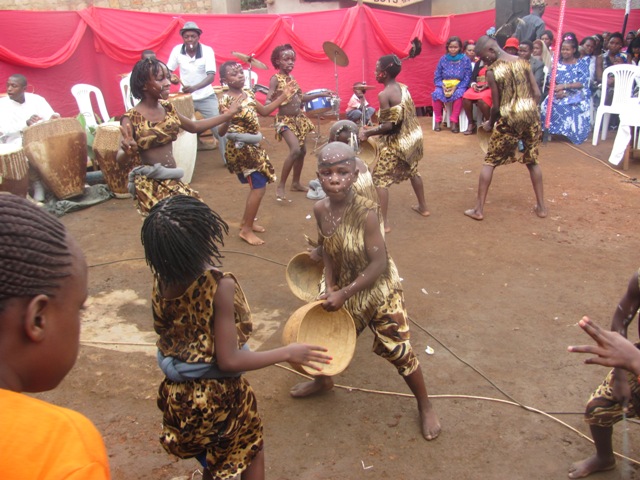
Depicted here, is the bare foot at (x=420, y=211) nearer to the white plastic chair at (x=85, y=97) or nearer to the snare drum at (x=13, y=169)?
the snare drum at (x=13, y=169)

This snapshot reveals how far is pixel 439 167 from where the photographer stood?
29.7 ft

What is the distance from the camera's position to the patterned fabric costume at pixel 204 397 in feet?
7.23

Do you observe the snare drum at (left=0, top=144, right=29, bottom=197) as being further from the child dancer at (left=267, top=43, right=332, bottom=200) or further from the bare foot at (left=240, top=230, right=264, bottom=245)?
the child dancer at (left=267, top=43, right=332, bottom=200)

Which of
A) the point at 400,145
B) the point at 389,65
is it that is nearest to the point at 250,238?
the point at 400,145

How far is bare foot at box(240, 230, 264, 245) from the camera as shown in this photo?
6.16 m

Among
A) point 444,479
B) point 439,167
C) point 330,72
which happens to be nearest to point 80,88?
point 330,72

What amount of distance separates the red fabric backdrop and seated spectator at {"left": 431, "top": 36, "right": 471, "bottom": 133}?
1148 millimetres

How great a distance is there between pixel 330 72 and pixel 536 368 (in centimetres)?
989

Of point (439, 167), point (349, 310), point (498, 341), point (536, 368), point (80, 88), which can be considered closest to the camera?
point (349, 310)

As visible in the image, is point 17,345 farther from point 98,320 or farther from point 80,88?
point 80,88

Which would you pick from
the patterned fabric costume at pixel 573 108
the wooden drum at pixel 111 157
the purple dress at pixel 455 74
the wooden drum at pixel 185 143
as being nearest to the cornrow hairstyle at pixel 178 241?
the wooden drum at pixel 111 157

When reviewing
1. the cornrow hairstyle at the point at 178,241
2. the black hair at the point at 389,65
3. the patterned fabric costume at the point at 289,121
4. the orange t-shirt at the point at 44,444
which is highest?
the black hair at the point at 389,65

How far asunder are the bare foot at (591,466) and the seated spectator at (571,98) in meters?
8.45

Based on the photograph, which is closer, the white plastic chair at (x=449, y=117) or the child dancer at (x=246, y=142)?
the child dancer at (x=246, y=142)
